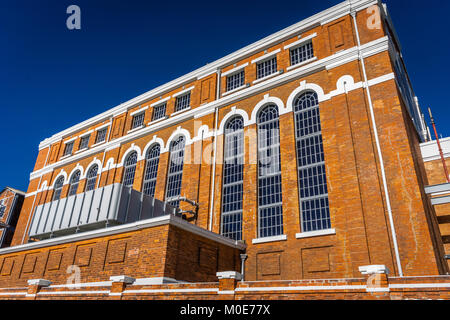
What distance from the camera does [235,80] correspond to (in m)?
21.6

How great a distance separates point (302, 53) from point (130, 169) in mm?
13918

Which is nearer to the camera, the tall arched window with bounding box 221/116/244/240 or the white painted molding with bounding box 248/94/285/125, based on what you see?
the tall arched window with bounding box 221/116/244/240

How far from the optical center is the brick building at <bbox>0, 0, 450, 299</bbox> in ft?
38.9

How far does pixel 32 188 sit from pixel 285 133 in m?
24.4

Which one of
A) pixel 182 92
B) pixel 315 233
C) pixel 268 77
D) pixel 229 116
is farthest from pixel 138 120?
pixel 315 233


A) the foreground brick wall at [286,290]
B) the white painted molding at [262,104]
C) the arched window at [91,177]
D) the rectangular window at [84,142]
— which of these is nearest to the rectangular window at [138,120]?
the arched window at [91,177]

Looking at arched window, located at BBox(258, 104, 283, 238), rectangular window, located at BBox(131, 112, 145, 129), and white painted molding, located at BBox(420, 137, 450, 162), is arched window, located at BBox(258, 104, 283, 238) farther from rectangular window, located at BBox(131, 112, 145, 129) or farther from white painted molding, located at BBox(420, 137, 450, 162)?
rectangular window, located at BBox(131, 112, 145, 129)

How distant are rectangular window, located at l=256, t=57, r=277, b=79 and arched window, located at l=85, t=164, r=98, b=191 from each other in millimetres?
14615

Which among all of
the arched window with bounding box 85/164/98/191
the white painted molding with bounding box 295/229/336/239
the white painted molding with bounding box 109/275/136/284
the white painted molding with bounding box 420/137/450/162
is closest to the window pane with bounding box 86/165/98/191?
the arched window with bounding box 85/164/98/191

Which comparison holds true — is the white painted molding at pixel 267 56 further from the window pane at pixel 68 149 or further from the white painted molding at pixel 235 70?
the window pane at pixel 68 149

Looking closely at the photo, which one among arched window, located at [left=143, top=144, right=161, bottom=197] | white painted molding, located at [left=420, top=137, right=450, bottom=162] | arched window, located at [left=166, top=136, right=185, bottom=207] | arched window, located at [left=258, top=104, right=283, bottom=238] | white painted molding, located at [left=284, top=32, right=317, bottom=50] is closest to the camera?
arched window, located at [left=258, top=104, right=283, bottom=238]
